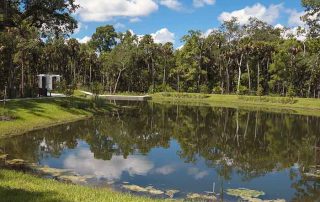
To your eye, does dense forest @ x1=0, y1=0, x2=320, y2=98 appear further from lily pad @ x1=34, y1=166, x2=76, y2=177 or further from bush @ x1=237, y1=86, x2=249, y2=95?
lily pad @ x1=34, y1=166, x2=76, y2=177

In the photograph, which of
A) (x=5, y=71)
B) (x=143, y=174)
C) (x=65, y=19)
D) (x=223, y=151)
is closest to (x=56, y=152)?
(x=143, y=174)

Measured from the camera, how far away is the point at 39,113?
141ft

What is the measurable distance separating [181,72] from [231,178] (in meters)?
95.3

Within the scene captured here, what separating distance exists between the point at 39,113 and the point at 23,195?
99.8 ft

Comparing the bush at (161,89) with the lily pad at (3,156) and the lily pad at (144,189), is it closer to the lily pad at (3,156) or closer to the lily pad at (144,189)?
the lily pad at (3,156)

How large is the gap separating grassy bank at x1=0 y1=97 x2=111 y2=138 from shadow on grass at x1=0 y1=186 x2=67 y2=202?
19.7m

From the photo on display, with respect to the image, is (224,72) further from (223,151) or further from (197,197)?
(197,197)

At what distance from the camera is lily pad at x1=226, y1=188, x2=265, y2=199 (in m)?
19.3

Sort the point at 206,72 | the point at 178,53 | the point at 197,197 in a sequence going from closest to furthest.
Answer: the point at 197,197, the point at 206,72, the point at 178,53

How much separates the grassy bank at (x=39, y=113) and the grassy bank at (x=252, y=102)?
37.3m

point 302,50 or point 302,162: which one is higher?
point 302,50

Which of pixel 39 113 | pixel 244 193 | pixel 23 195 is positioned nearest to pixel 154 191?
pixel 244 193

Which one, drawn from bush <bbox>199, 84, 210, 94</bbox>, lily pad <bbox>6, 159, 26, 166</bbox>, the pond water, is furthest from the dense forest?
lily pad <bbox>6, 159, 26, 166</bbox>

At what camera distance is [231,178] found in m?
22.8
